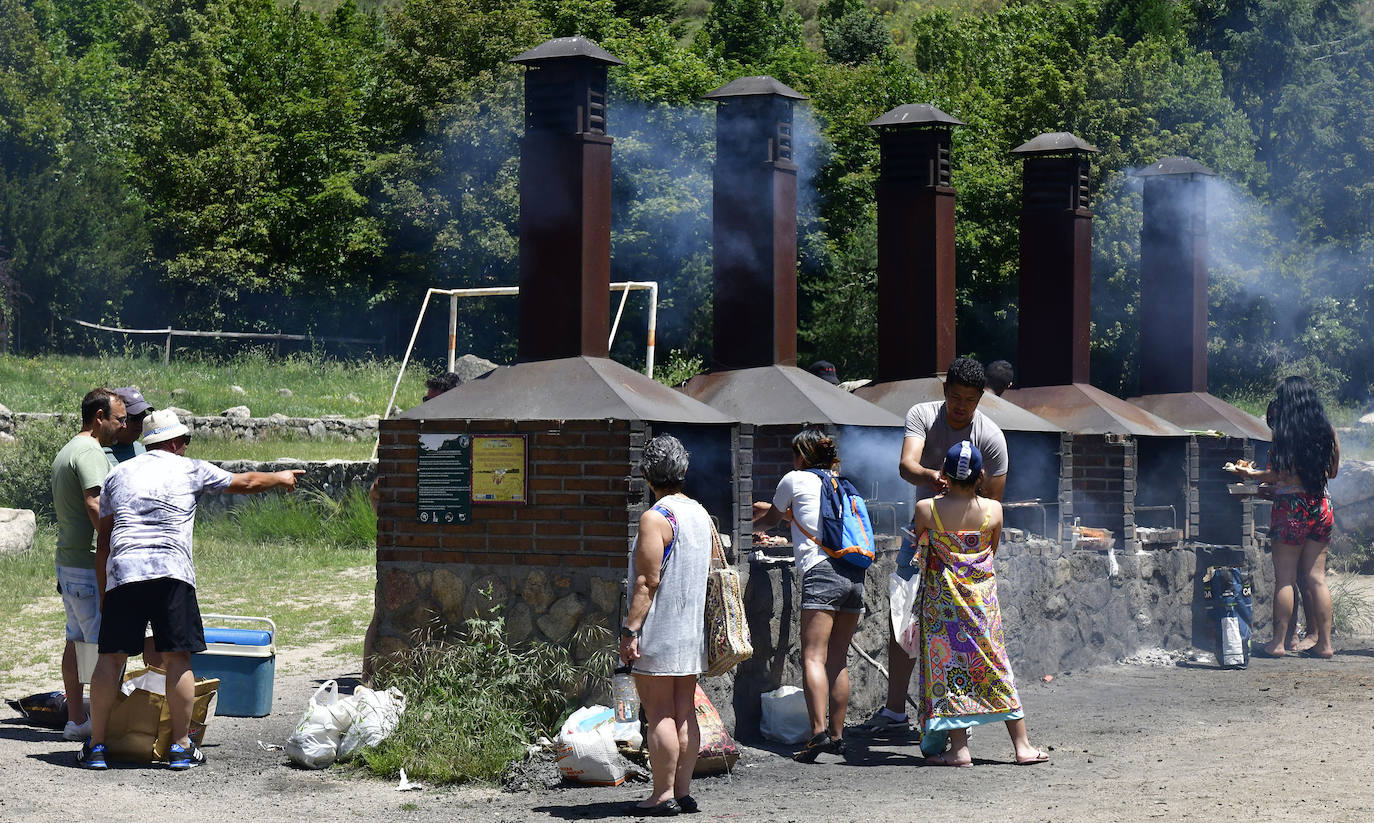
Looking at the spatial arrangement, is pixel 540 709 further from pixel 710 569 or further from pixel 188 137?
pixel 188 137

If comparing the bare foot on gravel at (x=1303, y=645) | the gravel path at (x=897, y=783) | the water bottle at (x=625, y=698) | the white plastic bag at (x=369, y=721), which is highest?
the water bottle at (x=625, y=698)

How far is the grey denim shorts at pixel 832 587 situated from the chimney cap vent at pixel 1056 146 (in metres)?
5.79

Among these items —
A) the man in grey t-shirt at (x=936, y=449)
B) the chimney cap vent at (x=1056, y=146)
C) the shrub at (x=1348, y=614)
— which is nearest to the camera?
the man in grey t-shirt at (x=936, y=449)

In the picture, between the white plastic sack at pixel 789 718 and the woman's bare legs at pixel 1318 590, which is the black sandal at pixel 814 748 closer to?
the white plastic sack at pixel 789 718

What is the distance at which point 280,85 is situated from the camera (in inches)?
1656

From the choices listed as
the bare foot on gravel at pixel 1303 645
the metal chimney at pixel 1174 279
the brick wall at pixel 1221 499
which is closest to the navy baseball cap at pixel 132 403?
the brick wall at pixel 1221 499

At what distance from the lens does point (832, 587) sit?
759 cm

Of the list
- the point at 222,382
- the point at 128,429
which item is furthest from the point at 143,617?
the point at 222,382

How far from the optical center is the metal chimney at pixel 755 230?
34.3 feet

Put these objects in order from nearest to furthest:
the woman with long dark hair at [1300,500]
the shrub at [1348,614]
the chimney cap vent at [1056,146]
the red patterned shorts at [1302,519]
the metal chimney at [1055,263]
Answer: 1. the woman with long dark hair at [1300,500]
2. the red patterned shorts at [1302,519]
3. the chimney cap vent at [1056,146]
4. the metal chimney at [1055,263]
5. the shrub at [1348,614]

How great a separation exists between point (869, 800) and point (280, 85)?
39.0 metres

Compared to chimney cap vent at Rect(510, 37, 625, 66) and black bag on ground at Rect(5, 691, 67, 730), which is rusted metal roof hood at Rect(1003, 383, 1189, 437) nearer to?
chimney cap vent at Rect(510, 37, 625, 66)

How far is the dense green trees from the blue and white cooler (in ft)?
76.6

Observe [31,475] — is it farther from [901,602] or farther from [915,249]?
[901,602]
